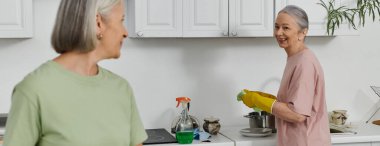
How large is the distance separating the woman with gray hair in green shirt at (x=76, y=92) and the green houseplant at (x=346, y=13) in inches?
79.6

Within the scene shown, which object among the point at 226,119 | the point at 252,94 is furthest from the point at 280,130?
the point at 226,119

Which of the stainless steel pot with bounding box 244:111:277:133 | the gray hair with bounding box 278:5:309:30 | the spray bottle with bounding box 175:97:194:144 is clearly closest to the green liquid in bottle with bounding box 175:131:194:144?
the spray bottle with bounding box 175:97:194:144

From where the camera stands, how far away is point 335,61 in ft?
11.8

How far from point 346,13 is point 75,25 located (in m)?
2.25

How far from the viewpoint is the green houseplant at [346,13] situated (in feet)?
10.3

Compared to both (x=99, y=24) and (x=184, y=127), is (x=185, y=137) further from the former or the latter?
(x=99, y=24)

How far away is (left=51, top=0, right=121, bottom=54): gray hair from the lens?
1303mm

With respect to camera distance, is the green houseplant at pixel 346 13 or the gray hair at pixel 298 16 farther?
the green houseplant at pixel 346 13

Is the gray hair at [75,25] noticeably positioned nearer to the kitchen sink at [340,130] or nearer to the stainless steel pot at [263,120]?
the stainless steel pot at [263,120]

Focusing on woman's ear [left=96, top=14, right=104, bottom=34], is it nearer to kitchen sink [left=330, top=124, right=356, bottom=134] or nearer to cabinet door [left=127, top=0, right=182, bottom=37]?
cabinet door [left=127, top=0, right=182, bottom=37]

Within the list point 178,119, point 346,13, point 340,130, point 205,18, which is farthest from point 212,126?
point 346,13

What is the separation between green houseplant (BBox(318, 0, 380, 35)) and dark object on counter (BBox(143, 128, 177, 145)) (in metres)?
1.12

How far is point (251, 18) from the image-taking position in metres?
3.09

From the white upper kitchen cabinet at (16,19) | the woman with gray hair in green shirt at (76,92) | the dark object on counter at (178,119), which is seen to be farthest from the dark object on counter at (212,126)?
the woman with gray hair in green shirt at (76,92)
